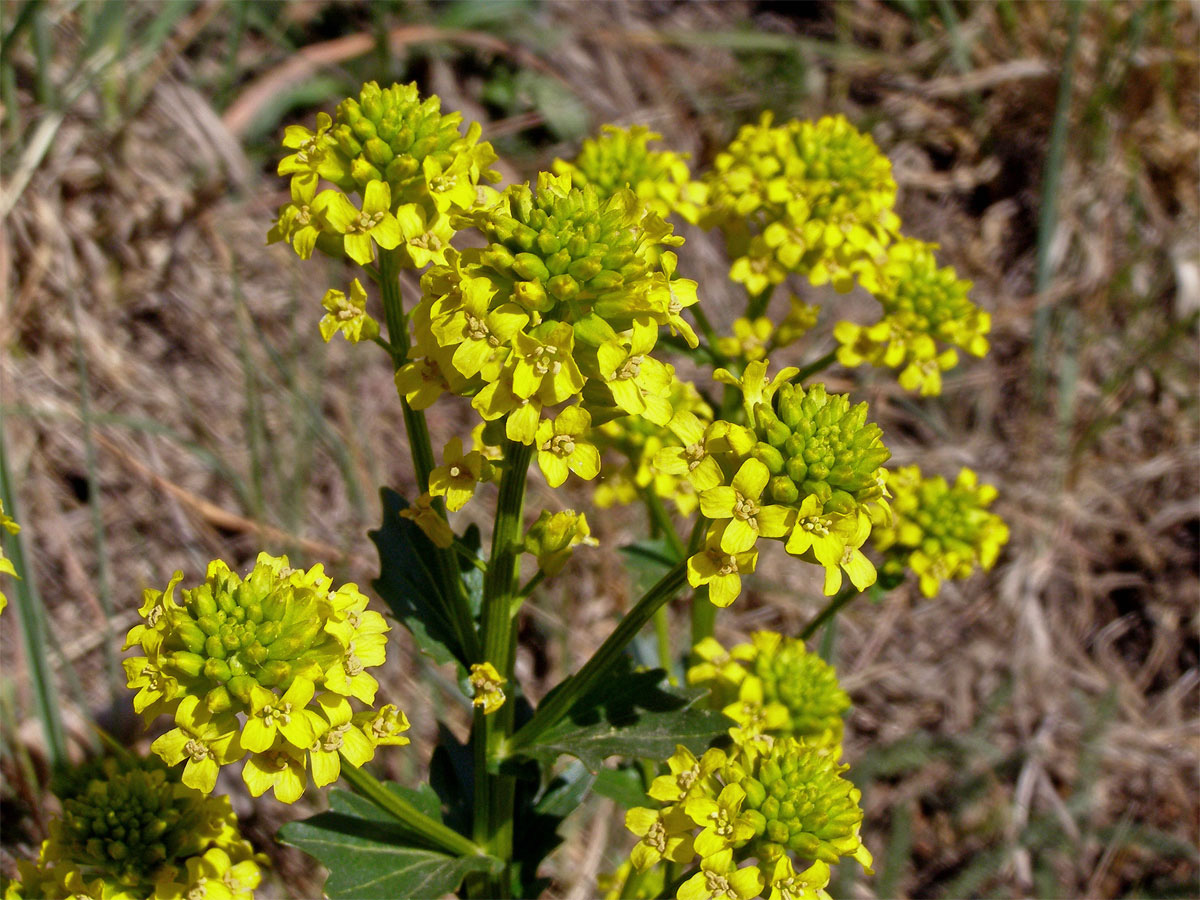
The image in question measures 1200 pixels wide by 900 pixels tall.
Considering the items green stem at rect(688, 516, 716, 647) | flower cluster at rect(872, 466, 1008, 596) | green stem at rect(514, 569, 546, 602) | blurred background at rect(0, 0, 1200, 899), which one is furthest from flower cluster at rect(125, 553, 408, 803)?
blurred background at rect(0, 0, 1200, 899)

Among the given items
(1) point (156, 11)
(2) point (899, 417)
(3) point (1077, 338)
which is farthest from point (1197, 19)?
(1) point (156, 11)

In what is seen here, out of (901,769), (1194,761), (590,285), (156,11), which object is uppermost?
(156,11)

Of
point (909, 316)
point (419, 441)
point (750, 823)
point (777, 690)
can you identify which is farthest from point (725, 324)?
point (750, 823)

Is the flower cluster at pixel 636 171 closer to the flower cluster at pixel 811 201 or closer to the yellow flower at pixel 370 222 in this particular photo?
the flower cluster at pixel 811 201

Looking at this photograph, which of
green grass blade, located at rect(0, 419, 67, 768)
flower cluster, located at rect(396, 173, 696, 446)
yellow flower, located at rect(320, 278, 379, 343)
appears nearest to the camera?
flower cluster, located at rect(396, 173, 696, 446)

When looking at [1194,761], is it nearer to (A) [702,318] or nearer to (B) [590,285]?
(A) [702,318]

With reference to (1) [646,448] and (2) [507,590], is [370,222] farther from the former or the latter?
(1) [646,448]

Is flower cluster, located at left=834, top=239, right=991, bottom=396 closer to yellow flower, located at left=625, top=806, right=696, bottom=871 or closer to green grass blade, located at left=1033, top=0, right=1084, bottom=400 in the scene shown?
yellow flower, located at left=625, top=806, right=696, bottom=871
